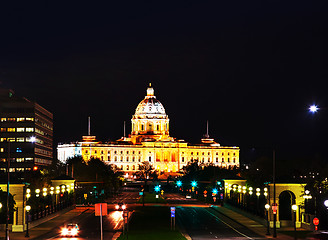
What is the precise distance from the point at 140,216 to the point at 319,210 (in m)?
30.9

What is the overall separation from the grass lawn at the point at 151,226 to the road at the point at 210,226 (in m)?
1.35

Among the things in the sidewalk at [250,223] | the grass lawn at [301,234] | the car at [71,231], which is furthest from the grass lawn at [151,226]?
the grass lawn at [301,234]

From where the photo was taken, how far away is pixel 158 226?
8212 cm

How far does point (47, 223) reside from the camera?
8581 cm

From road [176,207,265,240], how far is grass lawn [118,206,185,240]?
1347 millimetres

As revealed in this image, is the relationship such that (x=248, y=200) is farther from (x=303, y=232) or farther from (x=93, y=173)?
(x=93, y=173)

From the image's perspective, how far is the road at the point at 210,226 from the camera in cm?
7050

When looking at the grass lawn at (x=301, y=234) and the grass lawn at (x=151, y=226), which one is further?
the grass lawn at (x=151, y=226)

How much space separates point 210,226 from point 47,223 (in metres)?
15.5

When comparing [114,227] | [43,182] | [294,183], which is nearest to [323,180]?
[294,183]

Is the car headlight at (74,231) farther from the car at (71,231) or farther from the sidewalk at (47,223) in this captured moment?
the sidewalk at (47,223)

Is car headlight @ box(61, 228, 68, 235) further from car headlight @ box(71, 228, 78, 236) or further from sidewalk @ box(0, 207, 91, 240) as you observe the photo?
sidewalk @ box(0, 207, 91, 240)

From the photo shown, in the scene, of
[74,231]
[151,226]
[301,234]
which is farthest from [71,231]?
[301,234]

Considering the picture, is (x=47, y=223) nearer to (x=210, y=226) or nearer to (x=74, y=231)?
(x=74, y=231)
